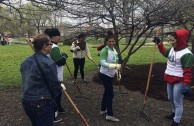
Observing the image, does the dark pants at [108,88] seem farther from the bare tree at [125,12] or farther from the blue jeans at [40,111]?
the blue jeans at [40,111]

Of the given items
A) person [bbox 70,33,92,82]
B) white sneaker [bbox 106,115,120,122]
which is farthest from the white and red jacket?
person [bbox 70,33,92,82]

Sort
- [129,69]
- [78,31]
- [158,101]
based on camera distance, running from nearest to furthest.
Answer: [158,101] < [78,31] < [129,69]

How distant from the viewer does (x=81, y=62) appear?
9.23 metres

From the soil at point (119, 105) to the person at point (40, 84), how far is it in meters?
1.83

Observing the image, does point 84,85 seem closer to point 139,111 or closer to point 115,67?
point 139,111

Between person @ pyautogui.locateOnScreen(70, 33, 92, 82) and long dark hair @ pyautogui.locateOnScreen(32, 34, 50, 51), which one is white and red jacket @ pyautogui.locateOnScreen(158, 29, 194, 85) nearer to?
long dark hair @ pyautogui.locateOnScreen(32, 34, 50, 51)

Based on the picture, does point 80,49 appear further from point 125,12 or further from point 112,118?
point 112,118

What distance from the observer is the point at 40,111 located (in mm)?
3602

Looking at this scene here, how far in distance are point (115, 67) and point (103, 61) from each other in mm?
255

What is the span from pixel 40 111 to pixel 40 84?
0.34 meters

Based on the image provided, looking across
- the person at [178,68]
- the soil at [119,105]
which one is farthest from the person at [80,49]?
the person at [178,68]

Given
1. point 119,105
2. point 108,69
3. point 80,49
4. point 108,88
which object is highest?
point 80,49

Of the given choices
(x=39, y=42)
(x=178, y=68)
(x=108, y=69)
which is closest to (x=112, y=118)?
(x=108, y=69)

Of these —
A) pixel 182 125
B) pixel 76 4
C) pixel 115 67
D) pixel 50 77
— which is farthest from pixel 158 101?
pixel 50 77
